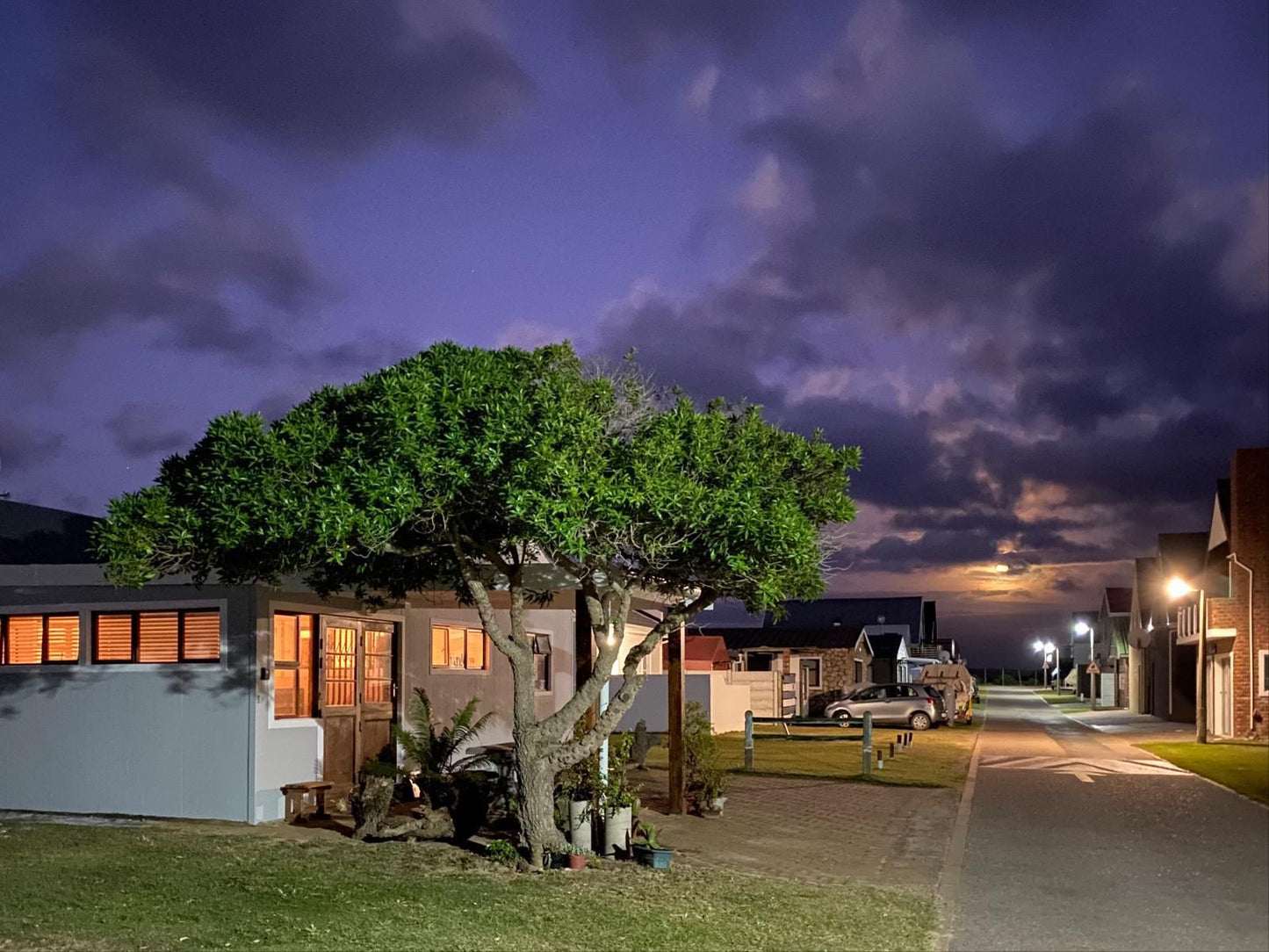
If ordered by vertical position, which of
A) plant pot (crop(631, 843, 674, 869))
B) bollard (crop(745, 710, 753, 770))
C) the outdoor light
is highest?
the outdoor light

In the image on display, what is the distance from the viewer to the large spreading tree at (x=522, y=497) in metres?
10.2

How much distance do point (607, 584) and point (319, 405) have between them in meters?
3.03

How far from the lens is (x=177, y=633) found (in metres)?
15.1

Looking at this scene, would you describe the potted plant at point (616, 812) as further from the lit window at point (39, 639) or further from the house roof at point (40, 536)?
the house roof at point (40, 536)

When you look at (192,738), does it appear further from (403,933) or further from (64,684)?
(403,933)

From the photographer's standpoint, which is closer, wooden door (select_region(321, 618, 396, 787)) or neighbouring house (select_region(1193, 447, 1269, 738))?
wooden door (select_region(321, 618, 396, 787))

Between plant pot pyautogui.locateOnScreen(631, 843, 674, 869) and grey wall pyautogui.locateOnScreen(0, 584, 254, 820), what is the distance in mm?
4959

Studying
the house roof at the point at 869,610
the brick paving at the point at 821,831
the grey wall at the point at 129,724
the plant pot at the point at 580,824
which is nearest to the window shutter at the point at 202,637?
the grey wall at the point at 129,724

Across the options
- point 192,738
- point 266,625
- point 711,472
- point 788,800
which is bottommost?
point 788,800

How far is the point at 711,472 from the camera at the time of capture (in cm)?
1098

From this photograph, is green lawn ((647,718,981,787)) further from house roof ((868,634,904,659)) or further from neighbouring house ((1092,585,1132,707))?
neighbouring house ((1092,585,1132,707))

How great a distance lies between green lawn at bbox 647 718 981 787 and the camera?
22.9 m

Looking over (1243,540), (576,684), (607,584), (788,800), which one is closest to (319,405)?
(607,584)

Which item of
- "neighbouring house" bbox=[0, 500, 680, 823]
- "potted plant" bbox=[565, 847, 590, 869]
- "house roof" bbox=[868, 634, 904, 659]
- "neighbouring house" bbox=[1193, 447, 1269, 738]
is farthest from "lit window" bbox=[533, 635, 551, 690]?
"house roof" bbox=[868, 634, 904, 659]
